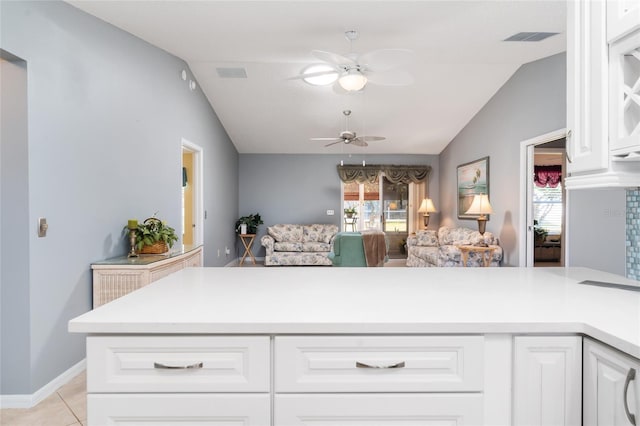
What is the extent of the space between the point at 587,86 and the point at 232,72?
451 cm

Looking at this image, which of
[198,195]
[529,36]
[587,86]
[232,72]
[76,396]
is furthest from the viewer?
[198,195]

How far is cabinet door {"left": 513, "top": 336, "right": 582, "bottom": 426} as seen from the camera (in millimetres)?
983

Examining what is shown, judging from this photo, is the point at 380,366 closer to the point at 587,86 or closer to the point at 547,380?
the point at 547,380

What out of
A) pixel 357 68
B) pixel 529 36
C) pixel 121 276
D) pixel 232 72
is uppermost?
pixel 232 72

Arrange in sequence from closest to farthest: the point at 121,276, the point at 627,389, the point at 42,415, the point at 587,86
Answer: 1. the point at 627,389
2. the point at 587,86
3. the point at 42,415
4. the point at 121,276

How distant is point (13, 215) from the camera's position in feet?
7.14

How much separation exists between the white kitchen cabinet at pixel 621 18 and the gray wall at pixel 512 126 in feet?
11.1

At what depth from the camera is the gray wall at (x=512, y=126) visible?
4148 millimetres

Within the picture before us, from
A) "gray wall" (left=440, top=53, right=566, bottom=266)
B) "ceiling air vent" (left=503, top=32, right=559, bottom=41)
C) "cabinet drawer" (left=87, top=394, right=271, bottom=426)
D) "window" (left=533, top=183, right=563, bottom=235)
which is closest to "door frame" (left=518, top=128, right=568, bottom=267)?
"gray wall" (left=440, top=53, right=566, bottom=266)

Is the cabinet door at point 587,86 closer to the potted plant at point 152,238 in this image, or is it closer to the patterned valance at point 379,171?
the potted plant at point 152,238

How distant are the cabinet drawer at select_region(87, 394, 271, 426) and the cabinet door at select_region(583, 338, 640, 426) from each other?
869 mm

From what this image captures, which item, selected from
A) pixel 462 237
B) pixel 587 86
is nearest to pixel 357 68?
pixel 587 86

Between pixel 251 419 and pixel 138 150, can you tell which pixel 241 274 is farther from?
pixel 138 150

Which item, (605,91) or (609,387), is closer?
(609,387)
